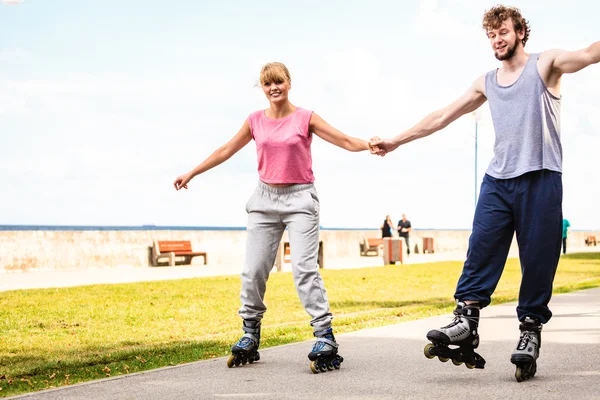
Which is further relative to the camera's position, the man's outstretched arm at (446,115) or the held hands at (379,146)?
the held hands at (379,146)

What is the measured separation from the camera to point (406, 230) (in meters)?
31.2

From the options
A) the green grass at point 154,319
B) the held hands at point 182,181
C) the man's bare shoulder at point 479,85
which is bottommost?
the green grass at point 154,319

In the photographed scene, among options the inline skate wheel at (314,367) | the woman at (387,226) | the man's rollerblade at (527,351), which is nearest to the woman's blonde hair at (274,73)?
the inline skate wheel at (314,367)

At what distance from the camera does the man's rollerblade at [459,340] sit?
466 centimetres

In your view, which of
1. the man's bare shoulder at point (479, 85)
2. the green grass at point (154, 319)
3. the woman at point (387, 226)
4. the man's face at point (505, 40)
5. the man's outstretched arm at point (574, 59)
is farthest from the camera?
the woman at point (387, 226)

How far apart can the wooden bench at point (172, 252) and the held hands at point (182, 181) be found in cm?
1808

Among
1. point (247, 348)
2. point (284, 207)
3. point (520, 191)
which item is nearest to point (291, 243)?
point (284, 207)

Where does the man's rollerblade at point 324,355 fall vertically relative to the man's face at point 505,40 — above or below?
below

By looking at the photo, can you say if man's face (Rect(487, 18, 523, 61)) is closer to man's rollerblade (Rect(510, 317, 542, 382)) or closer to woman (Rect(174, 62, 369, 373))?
woman (Rect(174, 62, 369, 373))

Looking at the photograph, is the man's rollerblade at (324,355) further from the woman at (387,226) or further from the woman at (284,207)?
the woman at (387,226)

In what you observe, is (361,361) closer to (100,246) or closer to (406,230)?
(100,246)

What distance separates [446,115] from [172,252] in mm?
19586

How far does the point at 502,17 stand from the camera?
15.6 ft

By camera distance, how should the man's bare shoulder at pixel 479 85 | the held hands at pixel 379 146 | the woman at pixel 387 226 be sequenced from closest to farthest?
the man's bare shoulder at pixel 479 85, the held hands at pixel 379 146, the woman at pixel 387 226
